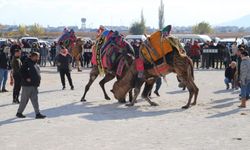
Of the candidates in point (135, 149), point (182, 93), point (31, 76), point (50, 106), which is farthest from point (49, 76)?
point (135, 149)

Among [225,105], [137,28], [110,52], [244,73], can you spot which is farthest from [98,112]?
[137,28]

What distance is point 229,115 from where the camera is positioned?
12.8 m

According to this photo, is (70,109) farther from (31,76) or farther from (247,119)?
(247,119)

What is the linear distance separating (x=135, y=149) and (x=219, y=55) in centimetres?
2280

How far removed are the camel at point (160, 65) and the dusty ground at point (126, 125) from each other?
621 mm

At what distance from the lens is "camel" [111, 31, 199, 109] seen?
14055mm

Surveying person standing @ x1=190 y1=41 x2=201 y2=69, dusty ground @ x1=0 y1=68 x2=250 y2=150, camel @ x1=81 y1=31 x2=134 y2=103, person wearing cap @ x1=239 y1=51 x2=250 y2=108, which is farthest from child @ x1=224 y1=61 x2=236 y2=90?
person standing @ x1=190 y1=41 x2=201 y2=69

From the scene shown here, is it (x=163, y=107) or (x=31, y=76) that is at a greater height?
(x=31, y=76)

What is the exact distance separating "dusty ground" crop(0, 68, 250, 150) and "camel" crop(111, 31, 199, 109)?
2.04ft

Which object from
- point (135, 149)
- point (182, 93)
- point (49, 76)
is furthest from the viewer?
point (49, 76)

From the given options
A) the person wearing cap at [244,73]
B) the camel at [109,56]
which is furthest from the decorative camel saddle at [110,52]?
the person wearing cap at [244,73]

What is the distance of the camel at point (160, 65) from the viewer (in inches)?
553

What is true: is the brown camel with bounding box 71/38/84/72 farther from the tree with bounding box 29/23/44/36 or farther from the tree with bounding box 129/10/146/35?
the tree with bounding box 29/23/44/36

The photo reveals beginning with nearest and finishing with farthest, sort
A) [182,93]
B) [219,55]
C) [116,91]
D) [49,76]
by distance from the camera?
[116,91] → [182,93] → [49,76] → [219,55]
